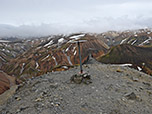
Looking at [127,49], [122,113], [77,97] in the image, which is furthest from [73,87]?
[127,49]

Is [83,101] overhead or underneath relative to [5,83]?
overhead

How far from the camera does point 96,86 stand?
569 inches

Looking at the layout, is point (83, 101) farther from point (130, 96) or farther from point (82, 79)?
point (130, 96)

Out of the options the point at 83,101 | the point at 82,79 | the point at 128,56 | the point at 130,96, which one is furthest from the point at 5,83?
the point at 128,56

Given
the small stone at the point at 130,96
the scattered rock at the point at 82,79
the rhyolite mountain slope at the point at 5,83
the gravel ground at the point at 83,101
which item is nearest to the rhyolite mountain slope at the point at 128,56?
the rhyolite mountain slope at the point at 5,83

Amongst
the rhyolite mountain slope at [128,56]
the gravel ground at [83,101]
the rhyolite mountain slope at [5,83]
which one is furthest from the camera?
the rhyolite mountain slope at [128,56]

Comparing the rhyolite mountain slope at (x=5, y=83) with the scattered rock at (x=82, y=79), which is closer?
the scattered rock at (x=82, y=79)

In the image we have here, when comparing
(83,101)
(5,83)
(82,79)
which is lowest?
(5,83)

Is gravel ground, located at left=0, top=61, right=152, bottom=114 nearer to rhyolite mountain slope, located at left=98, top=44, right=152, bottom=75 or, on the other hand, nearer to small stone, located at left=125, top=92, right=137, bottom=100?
small stone, located at left=125, top=92, right=137, bottom=100

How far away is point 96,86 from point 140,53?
3679 inches

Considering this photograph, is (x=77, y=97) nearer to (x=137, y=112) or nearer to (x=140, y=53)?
(x=137, y=112)

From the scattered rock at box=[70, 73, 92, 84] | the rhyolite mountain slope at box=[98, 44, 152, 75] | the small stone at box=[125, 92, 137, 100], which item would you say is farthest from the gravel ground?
the rhyolite mountain slope at box=[98, 44, 152, 75]

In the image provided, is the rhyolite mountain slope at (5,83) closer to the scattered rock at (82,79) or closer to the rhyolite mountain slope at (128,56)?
the scattered rock at (82,79)

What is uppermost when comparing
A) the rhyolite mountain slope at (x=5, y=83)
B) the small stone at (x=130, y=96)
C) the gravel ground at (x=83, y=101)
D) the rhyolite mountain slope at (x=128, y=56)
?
the gravel ground at (x=83, y=101)
